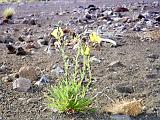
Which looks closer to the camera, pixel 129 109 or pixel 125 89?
pixel 129 109

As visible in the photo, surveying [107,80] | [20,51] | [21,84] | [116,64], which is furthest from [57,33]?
[20,51]

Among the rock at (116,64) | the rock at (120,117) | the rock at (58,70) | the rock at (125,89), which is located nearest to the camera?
the rock at (120,117)

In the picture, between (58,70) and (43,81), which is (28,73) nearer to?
(43,81)

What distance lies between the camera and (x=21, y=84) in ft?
17.7

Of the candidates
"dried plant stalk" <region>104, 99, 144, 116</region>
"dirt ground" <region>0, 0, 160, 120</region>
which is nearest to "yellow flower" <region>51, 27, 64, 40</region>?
"dirt ground" <region>0, 0, 160, 120</region>

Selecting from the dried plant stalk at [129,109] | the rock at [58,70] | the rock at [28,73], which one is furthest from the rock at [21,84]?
the dried plant stalk at [129,109]

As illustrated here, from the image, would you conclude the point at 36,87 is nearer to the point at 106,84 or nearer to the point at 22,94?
the point at 22,94

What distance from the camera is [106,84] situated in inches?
217

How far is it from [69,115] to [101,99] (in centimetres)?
57

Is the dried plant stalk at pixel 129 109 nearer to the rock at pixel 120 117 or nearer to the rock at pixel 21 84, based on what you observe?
the rock at pixel 120 117

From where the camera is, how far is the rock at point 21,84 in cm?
534

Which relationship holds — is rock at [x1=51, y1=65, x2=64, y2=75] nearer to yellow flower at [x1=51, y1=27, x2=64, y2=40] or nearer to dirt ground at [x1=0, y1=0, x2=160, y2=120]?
dirt ground at [x1=0, y1=0, x2=160, y2=120]

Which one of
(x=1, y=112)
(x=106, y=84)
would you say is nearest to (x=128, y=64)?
(x=106, y=84)

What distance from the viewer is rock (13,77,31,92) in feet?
17.5
